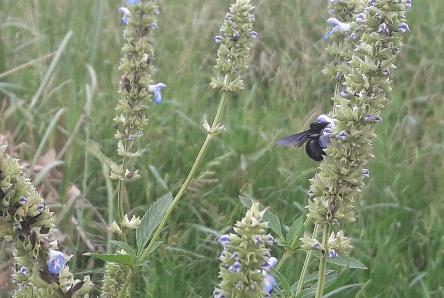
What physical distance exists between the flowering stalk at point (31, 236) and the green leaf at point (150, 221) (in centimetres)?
32

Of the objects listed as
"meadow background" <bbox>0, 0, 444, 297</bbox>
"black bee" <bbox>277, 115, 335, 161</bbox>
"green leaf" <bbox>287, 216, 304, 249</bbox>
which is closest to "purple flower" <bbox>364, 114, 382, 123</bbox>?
"black bee" <bbox>277, 115, 335, 161</bbox>

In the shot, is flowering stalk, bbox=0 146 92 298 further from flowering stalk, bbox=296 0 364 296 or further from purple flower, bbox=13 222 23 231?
flowering stalk, bbox=296 0 364 296

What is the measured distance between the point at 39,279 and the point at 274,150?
6.33 feet

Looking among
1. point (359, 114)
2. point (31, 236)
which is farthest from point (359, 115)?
point (31, 236)

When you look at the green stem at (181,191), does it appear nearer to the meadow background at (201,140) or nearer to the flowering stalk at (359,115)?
the meadow background at (201,140)

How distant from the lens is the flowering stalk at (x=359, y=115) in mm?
1440

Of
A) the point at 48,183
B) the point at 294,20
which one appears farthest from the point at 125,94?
the point at 294,20

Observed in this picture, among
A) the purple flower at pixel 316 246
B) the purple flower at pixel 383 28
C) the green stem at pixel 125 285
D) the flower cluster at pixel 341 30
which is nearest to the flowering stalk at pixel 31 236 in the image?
the green stem at pixel 125 285

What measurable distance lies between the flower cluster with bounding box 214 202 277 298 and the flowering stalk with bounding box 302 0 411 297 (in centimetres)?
Answer: 31

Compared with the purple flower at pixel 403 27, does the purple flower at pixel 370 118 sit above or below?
below

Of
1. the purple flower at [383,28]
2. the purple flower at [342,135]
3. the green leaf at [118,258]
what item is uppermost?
the purple flower at [383,28]

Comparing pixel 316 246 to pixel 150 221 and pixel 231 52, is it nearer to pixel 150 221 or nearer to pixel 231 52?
pixel 150 221

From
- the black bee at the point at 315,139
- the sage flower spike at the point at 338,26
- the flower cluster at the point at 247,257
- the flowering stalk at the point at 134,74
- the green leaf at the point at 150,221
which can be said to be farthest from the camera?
the sage flower spike at the point at 338,26

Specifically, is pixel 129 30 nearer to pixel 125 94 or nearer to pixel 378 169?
pixel 125 94
